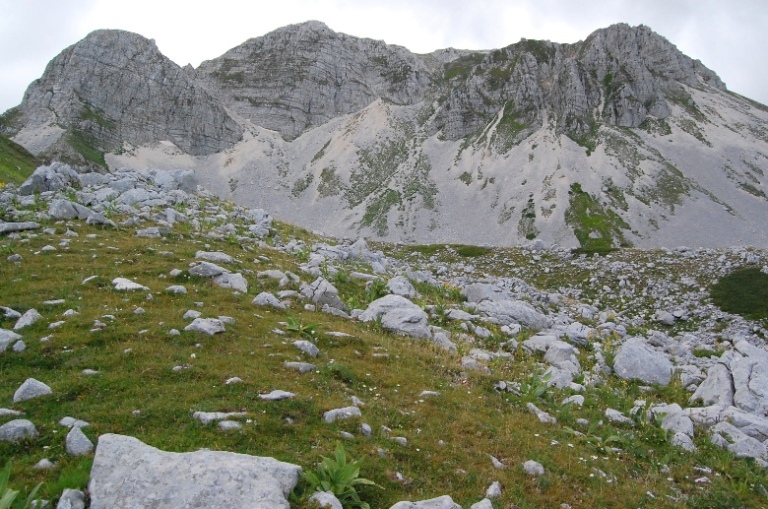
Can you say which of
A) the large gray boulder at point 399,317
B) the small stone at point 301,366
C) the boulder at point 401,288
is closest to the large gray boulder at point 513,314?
the boulder at point 401,288

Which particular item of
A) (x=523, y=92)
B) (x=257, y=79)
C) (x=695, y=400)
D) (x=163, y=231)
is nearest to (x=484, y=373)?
(x=695, y=400)

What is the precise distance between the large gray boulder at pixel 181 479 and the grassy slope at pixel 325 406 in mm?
378

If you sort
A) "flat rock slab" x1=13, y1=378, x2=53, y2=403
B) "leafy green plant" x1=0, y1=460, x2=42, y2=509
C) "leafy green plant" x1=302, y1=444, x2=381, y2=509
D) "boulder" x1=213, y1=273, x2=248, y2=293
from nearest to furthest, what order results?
1. "leafy green plant" x1=0, y1=460, x2=42, y2=509
2. "leafy green plant" x1=302, y1=444, x2=381, y2=509
3. "flat rock slab" x1=13, y1=378, x2=53, y2=403
4. "boulder" x1=213, y1=273, x2=248, y2=293

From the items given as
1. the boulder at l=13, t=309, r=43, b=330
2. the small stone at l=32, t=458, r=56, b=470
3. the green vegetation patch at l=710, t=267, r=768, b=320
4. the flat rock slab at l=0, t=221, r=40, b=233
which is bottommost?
the small stone at l=32, t=458, r=56, b=470

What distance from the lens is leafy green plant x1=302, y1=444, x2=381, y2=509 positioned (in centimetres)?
668

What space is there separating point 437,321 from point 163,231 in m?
14.1

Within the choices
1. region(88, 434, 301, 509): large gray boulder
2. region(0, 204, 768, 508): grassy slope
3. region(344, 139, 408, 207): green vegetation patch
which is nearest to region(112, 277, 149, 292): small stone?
region(0, 204, 768, 508): grassy slope

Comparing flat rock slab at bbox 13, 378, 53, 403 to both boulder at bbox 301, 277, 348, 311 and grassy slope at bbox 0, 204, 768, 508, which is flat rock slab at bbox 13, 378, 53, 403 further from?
boulder at bbox 301, 277, 348, 311

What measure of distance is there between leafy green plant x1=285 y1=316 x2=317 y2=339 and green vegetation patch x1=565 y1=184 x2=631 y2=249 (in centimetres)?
9816

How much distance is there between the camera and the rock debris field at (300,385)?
23.4 feet

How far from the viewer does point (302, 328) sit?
13641mm

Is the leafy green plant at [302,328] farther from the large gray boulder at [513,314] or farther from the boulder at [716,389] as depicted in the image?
the boulder at [716,389]

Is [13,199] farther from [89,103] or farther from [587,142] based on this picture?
[89,103]

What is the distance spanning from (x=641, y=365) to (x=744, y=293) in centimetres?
3025
